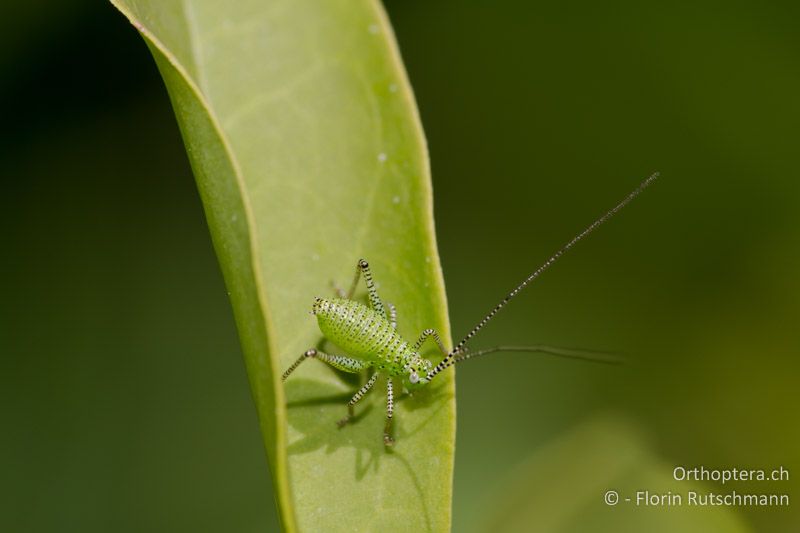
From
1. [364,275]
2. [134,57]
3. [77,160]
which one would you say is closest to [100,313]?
[77,160]

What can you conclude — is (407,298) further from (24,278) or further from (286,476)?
(24,278)

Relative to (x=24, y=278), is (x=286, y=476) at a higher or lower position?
lower

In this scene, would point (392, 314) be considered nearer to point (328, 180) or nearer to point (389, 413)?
point (389, 413)

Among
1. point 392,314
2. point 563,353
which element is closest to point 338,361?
point 392,314

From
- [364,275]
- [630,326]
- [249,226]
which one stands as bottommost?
[249,226]

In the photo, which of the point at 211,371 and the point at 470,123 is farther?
the point at 470,123

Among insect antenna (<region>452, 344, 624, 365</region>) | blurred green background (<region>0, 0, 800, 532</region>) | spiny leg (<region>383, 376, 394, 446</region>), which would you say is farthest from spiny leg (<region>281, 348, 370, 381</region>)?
blurred green background (<region>0, 0, 800, 532</region>)

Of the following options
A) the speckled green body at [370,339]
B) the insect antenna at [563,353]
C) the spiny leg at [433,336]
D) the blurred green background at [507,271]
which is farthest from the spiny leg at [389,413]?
the blurred green background at [507,271]

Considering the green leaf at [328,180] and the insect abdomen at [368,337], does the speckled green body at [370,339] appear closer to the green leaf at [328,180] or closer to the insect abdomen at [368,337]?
the insect abdomen at [368,337]
